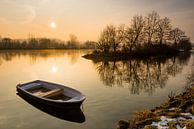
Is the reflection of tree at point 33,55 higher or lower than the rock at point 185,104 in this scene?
lower

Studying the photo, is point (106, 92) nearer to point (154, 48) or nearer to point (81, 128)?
point (81, 128)

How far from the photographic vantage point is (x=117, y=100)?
15.6 meters

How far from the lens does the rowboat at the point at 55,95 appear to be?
500 inches

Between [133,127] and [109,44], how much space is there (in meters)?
59.2

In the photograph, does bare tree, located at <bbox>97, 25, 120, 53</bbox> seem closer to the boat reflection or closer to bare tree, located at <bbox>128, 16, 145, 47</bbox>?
bare tree, located at <bbox>128, 16, 145, 47</bbox>

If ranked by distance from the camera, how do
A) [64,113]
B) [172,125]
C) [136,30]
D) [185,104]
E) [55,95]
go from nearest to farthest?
[172,125], [185,104], [64,113], [55,95], [136,30]

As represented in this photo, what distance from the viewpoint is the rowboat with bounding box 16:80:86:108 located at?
1271 centimetres

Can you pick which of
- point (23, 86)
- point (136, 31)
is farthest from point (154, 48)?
point (23, 86)

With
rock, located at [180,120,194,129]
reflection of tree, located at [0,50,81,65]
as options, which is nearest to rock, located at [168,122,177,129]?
rock, located at [180,120,194,129]

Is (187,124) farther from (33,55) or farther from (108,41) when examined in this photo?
(33,55)

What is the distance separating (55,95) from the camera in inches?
597

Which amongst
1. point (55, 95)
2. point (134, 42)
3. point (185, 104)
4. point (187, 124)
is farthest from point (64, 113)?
point (134, 42)

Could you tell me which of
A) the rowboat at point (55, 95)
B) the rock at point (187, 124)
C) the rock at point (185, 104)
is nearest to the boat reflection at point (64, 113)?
the rowboat at point (55, 95)

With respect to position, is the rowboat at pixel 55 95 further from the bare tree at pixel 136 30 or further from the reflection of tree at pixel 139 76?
the bare tree at pixel 136 30
